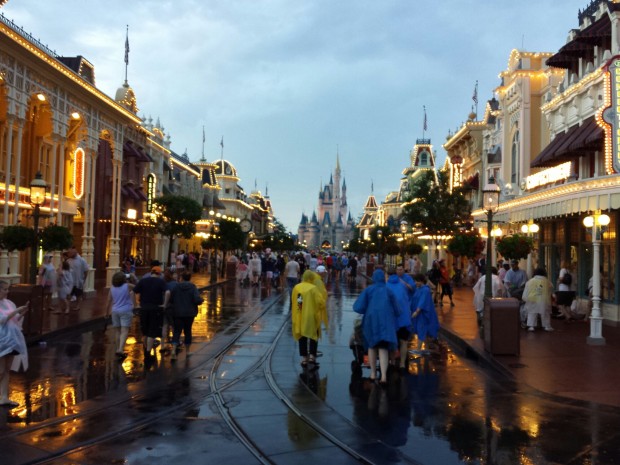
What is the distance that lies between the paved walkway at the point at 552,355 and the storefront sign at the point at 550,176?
5788mm

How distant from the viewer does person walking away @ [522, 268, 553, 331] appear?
16.6m

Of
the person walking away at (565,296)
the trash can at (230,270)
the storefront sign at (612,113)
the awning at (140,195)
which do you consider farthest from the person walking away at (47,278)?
the awning at (140,195)

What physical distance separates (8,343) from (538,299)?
41.5 feet

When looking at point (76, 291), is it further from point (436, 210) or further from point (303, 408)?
point (436, 210)

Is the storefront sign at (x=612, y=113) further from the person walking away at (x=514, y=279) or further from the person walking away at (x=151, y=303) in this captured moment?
the person walking away at (x=151, y=303)

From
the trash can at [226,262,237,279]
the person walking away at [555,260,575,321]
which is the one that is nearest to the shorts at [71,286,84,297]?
the person walking away at [555,260,575,321]

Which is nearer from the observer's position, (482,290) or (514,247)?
(482,290)

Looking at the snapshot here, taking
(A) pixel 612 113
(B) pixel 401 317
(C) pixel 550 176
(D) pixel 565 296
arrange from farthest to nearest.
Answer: (C) pixel 550 176 < (D) pixel 565 296 < (A) pixel 612 113 < (B) pixel 401 317

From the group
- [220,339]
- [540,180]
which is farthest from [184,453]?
[540,180]

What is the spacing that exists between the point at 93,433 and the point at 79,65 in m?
30.7

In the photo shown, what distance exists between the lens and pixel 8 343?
A: 8.05m

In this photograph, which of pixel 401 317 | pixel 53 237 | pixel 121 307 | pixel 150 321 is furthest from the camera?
pixel 53 237

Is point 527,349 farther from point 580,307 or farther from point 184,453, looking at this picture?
point 184,453

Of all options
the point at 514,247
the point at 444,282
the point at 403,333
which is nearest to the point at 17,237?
the point at 403,333
